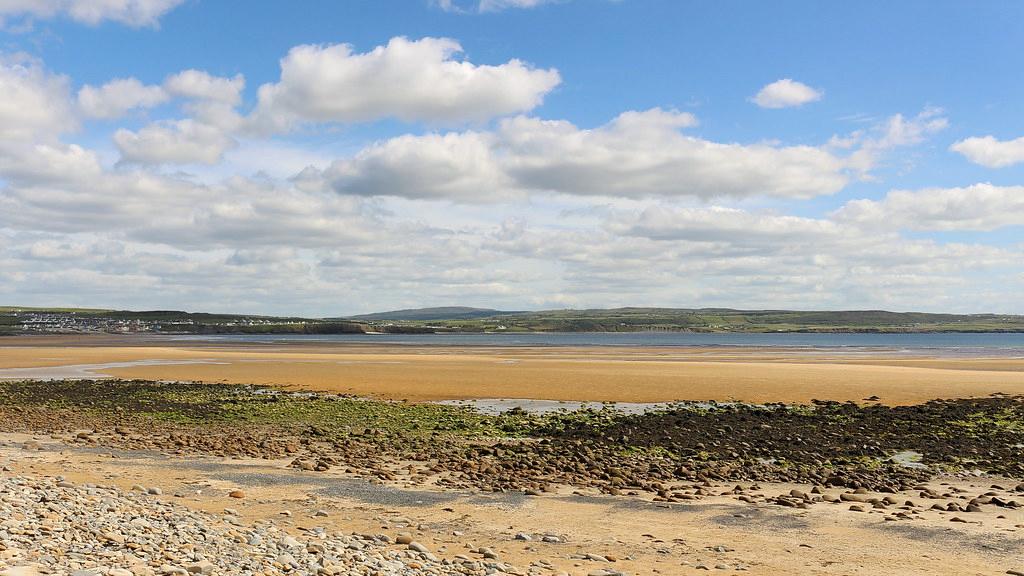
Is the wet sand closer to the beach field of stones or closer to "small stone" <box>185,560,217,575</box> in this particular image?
the beach field of stones

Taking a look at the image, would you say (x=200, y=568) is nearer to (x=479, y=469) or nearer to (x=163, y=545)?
(x=163, y=545)

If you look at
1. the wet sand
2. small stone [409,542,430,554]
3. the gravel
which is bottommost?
the wet sand

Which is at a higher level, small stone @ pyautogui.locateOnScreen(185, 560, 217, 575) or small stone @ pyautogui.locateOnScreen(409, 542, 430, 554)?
small stone @ pyautogui.locateOnScreen(185, 560, 217, 575)

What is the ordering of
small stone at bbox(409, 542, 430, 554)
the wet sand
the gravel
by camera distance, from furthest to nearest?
1. the wet sand
2. small stone at bbox(409, 542, 430, 554)
3. the gravel

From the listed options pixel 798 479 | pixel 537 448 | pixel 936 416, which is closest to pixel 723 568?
pixel 798 479

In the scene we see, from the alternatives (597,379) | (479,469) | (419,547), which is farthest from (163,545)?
(597,379)

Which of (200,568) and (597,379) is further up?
(200,568)

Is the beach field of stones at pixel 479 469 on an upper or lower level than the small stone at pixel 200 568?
lower

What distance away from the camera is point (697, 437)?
81.6ft

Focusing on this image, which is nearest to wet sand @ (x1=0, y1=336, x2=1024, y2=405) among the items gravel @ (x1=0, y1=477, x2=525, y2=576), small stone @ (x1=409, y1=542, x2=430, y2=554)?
gravel @ (x1=0, y1=477, x2=525, y2=576)

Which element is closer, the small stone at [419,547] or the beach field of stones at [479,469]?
the beach field of stones at [479,469]

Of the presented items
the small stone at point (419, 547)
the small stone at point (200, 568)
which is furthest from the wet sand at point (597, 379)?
the small stone at point (200, 568)

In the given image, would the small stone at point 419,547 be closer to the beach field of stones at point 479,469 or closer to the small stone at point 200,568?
the beach field of stones at point 479,469

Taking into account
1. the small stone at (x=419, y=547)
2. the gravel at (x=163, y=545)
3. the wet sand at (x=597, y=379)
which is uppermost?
the gravel at (x=163, y=545)
